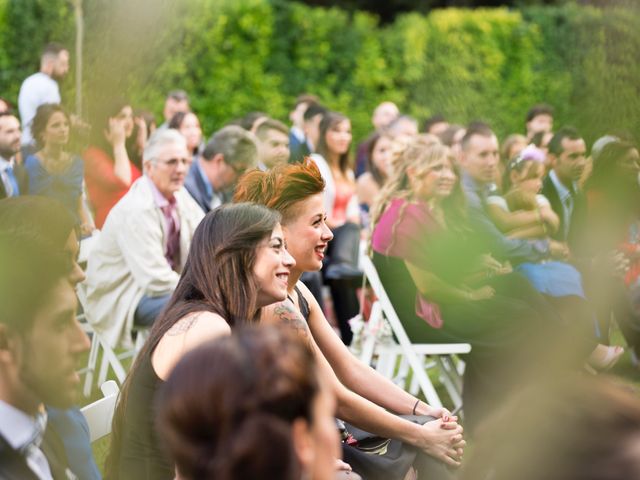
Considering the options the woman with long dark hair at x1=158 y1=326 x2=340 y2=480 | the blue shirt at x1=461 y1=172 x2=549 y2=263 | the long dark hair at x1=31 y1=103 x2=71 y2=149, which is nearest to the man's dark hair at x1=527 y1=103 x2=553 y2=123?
the blue shirt at x1=461 y1=172 x2=549 y2=263

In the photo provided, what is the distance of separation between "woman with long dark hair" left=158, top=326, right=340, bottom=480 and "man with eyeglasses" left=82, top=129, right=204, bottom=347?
4010 mm

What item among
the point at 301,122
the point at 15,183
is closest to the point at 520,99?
the point at 301,122

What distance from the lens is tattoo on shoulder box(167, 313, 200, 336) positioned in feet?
9.43

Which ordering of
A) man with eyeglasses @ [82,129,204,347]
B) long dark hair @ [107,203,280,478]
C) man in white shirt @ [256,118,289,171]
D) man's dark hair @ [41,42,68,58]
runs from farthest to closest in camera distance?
man's dark hair @ [41,42,68,58] → man in white shirt @ [256,118,289,171] → man with eyeglasses @ [82,129,204,347] → long dark hair @ [107,203,280,478]

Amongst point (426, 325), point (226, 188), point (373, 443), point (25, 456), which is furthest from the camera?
point (226, 188)

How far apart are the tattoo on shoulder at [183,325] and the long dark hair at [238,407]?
133cm

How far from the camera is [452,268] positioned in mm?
5781

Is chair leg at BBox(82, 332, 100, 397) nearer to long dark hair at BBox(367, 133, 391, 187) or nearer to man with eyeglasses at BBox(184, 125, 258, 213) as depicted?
man with eyeglasses at BBox(184, 125, 258, 213)

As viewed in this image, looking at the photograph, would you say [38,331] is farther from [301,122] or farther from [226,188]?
[301,122]

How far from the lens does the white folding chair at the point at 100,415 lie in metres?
3.02

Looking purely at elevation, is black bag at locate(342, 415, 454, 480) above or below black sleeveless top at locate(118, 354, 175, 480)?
below

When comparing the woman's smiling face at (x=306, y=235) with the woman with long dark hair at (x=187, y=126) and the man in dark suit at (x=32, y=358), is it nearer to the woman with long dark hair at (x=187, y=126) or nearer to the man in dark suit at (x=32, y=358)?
the man in dark suit at (x=32, y=358)

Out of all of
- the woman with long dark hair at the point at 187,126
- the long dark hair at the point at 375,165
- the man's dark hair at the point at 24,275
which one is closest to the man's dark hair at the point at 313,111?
the long dark hair at the point at 375,165

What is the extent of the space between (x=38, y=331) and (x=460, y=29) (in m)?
15.8
